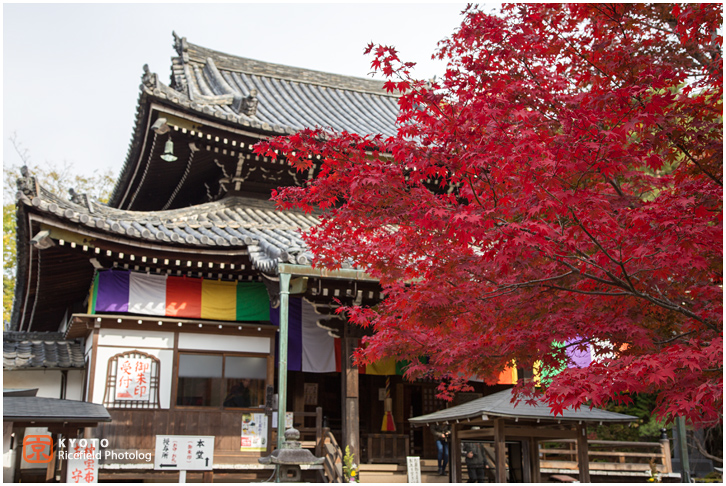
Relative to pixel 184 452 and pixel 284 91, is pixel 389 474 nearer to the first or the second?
pixel 184 452

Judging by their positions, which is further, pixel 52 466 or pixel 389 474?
pixel 389 474

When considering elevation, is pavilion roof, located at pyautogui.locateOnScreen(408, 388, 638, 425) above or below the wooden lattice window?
below

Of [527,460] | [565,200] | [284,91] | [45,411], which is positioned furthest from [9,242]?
[565,200]

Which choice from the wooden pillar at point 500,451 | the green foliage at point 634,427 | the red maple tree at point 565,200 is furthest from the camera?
the green foliage at point 634,427

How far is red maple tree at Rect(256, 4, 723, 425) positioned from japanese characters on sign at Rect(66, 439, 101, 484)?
5525 mm

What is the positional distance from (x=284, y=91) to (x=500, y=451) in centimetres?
1335

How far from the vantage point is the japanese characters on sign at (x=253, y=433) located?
10805 millimetres

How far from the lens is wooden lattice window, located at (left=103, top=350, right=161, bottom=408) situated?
409 inches

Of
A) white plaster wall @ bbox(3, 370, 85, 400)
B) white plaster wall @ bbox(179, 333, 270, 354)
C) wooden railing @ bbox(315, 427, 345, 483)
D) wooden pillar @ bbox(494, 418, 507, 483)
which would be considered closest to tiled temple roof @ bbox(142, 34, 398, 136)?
white plaster wall @ bbox(179, 333, 270, 354)

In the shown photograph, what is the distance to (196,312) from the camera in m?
11.2

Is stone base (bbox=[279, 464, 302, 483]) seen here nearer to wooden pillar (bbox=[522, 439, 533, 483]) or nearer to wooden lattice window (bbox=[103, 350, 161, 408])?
wooden lattice window (bbox=[103, 350, 161, 408])

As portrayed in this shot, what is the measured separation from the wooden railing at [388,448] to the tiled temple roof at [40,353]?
6.10 metres

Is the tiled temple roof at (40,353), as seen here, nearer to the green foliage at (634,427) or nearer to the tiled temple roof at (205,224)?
the tiled temple roof at (205,224)

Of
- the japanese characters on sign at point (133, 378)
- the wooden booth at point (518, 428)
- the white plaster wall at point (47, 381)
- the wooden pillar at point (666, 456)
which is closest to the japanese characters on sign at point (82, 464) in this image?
the japanese characters on sign at point (133, 378)
